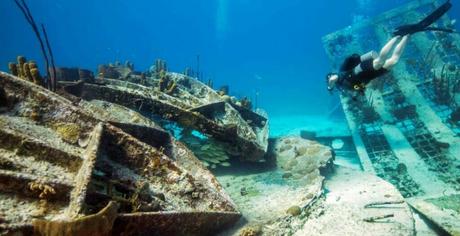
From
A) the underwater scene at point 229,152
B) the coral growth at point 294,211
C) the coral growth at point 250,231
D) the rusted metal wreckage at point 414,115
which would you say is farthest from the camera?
the rusted metal wreckage at point 414,115

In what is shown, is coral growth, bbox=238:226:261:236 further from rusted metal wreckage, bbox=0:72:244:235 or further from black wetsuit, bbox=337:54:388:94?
black wetsuit, bbox=337:54:388:94

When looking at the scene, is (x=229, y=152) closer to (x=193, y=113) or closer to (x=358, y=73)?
(x=193, y=113)

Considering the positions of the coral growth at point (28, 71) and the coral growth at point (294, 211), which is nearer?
the coral growth at point (294, 211)

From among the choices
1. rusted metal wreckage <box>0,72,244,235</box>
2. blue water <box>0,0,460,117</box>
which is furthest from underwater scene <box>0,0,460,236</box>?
blue water <box>0,0,460,117</box>

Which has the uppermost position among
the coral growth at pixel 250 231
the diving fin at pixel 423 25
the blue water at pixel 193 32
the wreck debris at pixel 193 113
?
the blue water at pixel 193 32

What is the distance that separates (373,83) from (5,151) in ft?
39.6

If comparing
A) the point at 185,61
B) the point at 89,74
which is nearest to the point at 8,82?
the point at 89,74

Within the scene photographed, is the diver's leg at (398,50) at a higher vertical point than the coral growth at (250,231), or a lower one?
higher

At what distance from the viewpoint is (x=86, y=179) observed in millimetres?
3031

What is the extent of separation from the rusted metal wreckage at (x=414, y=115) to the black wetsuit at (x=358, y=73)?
8.39ft

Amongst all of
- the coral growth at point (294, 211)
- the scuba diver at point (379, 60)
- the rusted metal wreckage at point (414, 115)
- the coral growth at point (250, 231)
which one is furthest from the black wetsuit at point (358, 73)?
the coral growth at point (250, 231)

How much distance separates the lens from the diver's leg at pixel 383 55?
20.2ft

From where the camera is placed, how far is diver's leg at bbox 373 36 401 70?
6.14 meters

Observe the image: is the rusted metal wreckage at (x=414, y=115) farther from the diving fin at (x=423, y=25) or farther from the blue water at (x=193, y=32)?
the blue water at (x=193, y=32)
